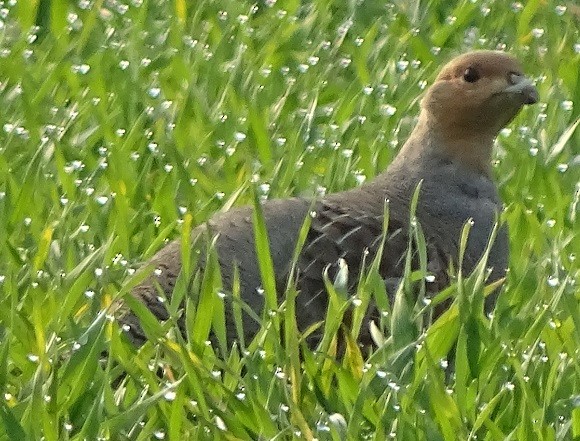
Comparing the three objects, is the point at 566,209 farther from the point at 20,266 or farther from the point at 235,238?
the point at 20,266

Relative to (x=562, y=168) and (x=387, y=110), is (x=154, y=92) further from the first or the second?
(x=562, y=168)

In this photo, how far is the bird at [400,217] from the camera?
14.0 ft

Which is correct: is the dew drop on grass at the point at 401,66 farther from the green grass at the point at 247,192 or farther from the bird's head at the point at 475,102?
the bird's head at the point at 475,102

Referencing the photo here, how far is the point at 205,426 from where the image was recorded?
3.62 metres

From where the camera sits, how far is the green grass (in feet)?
12.0

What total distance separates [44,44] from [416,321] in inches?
108

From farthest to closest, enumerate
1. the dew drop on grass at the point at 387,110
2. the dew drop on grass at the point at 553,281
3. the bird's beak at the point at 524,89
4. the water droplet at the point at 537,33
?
the water droplet at the point at 537,33
the dew drop on grass at the point at 387,110
the bird's beak at the point at 524,89
the dew drop on grass at the point at 553,281

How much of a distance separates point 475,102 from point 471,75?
0.28 feet

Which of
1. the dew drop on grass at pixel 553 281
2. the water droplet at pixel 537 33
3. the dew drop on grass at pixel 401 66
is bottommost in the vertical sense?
the dew drop on grass at pixel 553 281

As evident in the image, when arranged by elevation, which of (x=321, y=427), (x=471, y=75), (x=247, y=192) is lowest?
(x=321, y=427)

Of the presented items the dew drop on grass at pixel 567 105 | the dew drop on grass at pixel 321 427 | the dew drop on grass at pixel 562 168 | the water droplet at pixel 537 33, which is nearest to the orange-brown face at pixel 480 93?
the dew drop on grass at pixel 562 168

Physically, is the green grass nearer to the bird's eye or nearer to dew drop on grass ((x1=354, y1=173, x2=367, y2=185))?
dew drop on grass ((x1=354, y1=173, x2=367, y2=185))

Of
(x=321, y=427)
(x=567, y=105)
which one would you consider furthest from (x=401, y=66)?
(x=321, y=427)

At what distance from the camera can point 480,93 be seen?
193 inches
